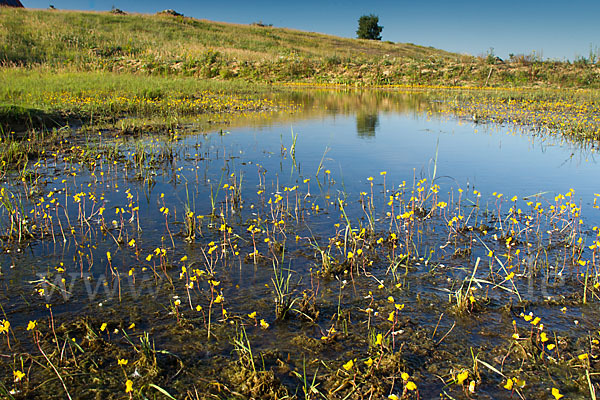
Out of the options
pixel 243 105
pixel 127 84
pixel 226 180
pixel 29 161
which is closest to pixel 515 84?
pixel 243 105

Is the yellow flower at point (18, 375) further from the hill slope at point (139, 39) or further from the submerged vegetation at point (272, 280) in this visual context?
the hill slope at point (139, 39)

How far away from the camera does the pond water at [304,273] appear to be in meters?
2.87

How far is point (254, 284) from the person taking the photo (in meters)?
3.94

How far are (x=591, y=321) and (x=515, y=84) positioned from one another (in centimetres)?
2939

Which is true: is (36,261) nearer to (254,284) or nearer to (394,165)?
(254,284)

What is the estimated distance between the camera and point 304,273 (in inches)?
164

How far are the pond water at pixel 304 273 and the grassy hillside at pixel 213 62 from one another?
20.8 meters

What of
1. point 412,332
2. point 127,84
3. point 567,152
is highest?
point 127,84

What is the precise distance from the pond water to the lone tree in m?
67.8

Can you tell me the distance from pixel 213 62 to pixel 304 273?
31.0 m

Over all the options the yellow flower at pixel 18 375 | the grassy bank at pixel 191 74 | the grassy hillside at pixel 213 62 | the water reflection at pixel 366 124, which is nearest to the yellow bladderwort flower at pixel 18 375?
the yellow flower at pixel 18 375

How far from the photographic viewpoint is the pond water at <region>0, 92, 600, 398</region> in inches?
113

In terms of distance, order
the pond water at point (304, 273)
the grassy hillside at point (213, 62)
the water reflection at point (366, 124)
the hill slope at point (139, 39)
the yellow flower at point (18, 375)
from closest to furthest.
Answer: the yellow flower at point (18, 375)
the pond water at point (304, 273)
the water reflection at point (366, 124)
the grassy hillside at point (213, 62)
the hill slope at point (139, 39)

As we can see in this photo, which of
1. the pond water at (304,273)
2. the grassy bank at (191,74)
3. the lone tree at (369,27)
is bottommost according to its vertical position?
the pond water at (304,273)
